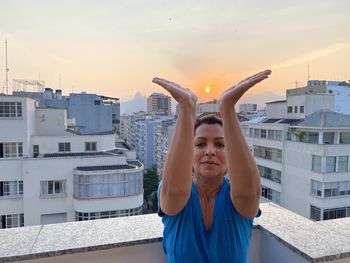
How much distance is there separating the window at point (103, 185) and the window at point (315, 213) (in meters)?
8.27

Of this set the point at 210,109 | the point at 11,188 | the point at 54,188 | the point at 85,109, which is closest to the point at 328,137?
the point at 54,188

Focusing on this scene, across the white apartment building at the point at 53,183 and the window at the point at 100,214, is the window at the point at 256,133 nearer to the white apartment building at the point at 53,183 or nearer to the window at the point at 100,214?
the white apartment building at the point at 53,183

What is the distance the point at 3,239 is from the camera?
4.06 ft

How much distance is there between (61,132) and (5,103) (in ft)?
11.1

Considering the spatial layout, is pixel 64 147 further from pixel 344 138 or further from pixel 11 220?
pixel 344 138

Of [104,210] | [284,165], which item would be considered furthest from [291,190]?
[104,210]

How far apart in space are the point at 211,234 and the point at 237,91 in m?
0.40

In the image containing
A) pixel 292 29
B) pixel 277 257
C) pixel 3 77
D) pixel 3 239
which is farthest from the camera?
pixel 3 77

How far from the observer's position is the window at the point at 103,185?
33.8 feet

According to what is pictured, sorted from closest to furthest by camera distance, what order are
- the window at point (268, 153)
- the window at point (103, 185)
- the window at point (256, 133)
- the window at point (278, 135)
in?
1. the window at point (103, 185)
2. the window at point (278, 135)
3. the window at point (268, 153)
4. the window at point (256, 133)

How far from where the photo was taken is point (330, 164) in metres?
13.2

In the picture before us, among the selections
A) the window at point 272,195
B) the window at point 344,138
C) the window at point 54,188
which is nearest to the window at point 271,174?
the window at point 272,195

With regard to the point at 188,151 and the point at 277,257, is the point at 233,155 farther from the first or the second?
the point at 277,257

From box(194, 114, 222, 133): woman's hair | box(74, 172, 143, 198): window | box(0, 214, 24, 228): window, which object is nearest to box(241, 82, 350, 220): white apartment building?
box(74, 172, 143, 198): window
